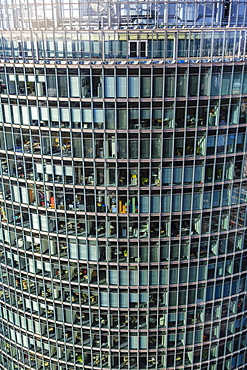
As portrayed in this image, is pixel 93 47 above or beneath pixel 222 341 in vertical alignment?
above

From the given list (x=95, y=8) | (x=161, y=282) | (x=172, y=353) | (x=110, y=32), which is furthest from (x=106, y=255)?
(x=95, y=8)

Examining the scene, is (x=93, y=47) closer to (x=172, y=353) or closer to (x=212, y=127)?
(x=212, y=127)

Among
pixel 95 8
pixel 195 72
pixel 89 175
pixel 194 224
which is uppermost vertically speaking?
pixel 95 8

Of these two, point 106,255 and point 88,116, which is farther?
point 106,255

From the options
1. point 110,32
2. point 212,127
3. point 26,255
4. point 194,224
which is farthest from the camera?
point 26,255

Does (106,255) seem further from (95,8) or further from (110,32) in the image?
(95,8)

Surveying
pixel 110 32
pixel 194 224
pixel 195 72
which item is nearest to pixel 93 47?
pixel 110 32

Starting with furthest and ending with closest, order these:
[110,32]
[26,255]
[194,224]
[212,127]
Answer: [26,255], [194,224], [212,127], [110,32]
